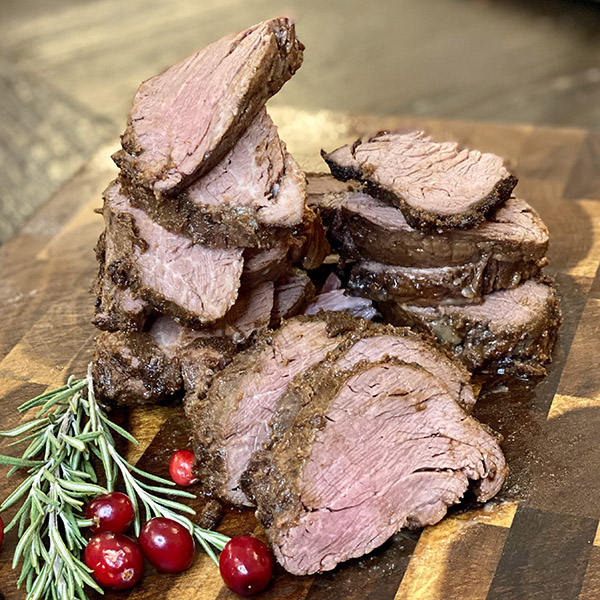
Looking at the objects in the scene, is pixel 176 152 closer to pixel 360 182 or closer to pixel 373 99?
pixel 360 182

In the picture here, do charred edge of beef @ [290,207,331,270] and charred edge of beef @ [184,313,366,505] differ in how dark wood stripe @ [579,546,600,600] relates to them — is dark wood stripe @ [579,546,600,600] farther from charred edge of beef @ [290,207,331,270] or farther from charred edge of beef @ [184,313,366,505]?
charred edge of beef @ [290,207,331,270]

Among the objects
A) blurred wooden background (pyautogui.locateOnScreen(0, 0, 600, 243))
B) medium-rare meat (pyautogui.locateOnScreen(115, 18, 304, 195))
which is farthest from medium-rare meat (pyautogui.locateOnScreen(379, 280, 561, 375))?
blurred wooden background (pyautogui.locateOnScreen(0, 0, 600, 243))

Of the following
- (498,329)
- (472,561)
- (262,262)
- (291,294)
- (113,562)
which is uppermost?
(262,262)

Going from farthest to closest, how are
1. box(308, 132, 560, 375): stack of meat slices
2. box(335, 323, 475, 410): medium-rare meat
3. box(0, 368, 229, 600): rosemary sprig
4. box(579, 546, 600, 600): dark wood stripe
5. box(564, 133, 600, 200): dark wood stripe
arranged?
box(564, 133, 600, 200): dark wood stripe, box(308, 132, 560, 375): stack of meat slices, box(335, 323, 475, 410): medium-rare meat, box(0, 368, 229, 600): rosemary sprig, box(579, 546, 600, 600): dark wood stripe

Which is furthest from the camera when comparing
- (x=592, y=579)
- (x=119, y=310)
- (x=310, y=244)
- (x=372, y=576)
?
(x=310, y=244)

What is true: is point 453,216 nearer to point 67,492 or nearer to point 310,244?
point 310,244

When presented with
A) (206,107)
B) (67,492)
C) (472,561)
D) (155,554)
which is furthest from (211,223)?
(472,561)
